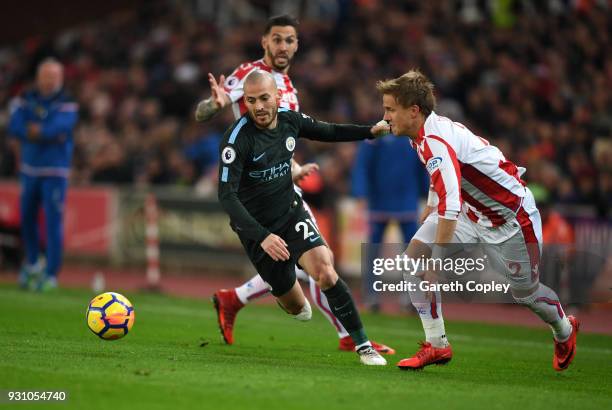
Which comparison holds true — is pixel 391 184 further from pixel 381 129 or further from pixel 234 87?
pixel 381 129

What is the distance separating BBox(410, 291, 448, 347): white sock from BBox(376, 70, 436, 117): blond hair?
4.45 feet

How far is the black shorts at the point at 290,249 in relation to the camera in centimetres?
827

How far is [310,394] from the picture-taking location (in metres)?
6.42

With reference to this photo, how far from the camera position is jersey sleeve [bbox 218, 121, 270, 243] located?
310 inches

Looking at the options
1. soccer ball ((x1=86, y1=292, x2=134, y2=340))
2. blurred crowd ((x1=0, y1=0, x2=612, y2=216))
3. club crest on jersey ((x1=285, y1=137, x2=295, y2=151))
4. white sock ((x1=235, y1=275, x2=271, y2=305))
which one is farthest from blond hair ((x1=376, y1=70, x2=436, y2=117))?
blurred crowd ((x1=0, y1=0, x2=612, y2=216))

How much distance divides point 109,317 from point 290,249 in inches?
62.9

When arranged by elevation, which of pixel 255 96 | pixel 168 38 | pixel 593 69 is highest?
pixel 168 38

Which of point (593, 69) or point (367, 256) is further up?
point (593, 69)

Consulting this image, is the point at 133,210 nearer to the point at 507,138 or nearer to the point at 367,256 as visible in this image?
the point at 507,138

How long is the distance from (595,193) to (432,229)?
8.44 m

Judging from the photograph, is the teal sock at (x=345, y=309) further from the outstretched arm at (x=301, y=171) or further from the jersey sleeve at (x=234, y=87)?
the jersey sleeve at (x=234, y=87)

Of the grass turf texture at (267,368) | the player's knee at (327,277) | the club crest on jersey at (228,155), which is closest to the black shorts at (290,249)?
the player's knee at (327,277)

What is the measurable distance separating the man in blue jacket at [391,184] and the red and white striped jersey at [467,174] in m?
6.17

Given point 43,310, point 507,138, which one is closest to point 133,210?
point 507,138
